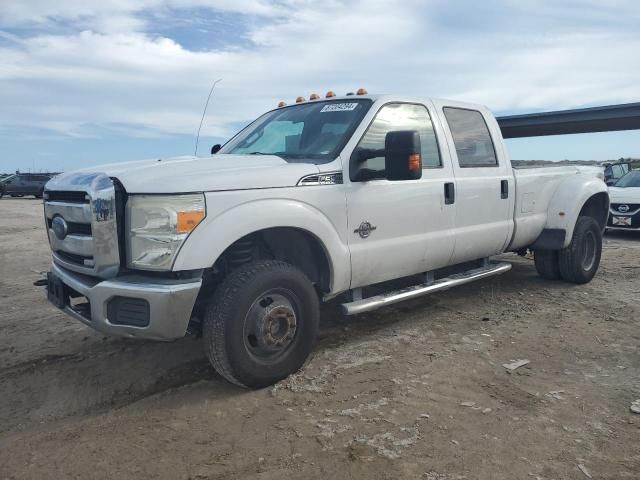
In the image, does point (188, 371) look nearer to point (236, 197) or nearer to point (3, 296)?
point (236, 197)

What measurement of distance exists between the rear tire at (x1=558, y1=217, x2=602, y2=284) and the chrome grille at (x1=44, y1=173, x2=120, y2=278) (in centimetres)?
496

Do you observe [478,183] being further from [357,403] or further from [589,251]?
[357,403]

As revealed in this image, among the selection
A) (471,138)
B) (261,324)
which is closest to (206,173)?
(261,324)

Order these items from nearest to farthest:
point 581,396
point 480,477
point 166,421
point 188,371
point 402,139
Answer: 1. point 480,477
2. point 166,421
3. point 581,396
4. point 402,139
5. point 188,371

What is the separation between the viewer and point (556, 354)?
4.09m

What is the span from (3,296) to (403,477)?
18.1 ft

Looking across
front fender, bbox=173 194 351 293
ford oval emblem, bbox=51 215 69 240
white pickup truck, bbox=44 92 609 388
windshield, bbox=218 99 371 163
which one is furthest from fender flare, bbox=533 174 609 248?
ford oval emblem, bbox=51 215 69 240

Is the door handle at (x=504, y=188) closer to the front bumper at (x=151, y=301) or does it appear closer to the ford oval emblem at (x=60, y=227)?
the front bumper at (x=151, y=301)

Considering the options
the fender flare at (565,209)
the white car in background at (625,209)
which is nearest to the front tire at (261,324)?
the fender flare at (565,209)

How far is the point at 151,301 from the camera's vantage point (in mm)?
3006

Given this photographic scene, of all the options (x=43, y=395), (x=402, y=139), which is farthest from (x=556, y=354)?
(x=43, y=395)

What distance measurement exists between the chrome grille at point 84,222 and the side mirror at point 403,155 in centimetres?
179

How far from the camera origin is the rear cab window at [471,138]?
486 centimetres

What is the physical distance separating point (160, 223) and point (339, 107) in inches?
76.5
